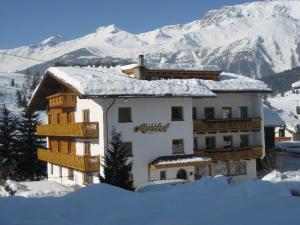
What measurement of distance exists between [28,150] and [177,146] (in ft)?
58.5

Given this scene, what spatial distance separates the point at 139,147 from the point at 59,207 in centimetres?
1973

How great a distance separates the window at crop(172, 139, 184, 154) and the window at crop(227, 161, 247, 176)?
16.8ft

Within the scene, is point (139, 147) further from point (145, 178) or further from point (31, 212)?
point (31, 212)

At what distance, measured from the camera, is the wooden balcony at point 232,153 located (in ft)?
126

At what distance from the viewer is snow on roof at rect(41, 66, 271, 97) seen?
33.5 meters

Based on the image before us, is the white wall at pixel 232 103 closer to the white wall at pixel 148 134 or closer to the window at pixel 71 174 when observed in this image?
the white wall at pixel 148 134

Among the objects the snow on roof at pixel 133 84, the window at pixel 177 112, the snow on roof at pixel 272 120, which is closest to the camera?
the snow on roof at pixel 133 84

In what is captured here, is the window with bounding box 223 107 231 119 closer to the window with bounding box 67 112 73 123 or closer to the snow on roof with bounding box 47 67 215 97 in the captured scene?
the snow on roof with bounding box 47 67 215 97

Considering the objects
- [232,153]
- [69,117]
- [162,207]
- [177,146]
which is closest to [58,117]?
[69,117]

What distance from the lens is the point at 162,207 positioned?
1572cm

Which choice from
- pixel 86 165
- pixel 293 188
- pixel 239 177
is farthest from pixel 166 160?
pixel 293 188

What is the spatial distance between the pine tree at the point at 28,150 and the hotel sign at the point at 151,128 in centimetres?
1643

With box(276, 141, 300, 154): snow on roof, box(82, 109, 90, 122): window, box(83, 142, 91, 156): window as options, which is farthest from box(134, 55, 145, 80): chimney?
box(276, 141, 300, 154): snow on roof

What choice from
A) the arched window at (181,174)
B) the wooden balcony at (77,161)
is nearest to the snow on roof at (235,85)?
the arched window at (181,174)
